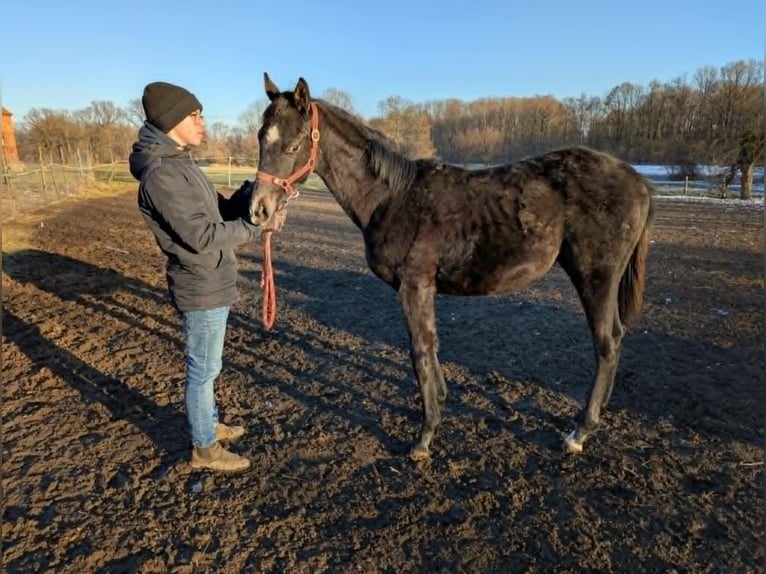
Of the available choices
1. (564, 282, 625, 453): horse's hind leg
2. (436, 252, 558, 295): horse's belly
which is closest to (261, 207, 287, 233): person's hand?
(436, 252, 558, 295): horse's belly

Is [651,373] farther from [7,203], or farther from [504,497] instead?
[7,203]

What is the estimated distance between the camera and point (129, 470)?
3059mm

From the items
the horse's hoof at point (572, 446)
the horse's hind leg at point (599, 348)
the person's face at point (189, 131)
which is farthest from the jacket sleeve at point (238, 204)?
the horse's hoof at point (572, 446)

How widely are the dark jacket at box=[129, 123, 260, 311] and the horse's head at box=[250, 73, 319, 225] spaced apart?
0.83 ft

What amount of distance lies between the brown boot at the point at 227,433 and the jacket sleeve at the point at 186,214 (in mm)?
1466

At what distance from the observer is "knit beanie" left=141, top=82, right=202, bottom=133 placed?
2529 mm

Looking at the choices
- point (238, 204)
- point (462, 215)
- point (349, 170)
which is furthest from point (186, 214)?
point (462, 215)

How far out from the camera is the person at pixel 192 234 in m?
2.51

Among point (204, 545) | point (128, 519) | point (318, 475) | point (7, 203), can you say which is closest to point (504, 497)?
point (318, 475)

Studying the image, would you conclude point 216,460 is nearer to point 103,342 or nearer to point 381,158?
point 381,158

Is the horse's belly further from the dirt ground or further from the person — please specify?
the person

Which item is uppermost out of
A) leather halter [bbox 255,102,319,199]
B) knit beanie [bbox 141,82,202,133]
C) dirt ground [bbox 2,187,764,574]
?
knit beanie [bbox 141,82,202,133]

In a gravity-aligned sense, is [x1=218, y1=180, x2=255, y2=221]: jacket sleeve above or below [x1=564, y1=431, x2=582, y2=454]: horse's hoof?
above

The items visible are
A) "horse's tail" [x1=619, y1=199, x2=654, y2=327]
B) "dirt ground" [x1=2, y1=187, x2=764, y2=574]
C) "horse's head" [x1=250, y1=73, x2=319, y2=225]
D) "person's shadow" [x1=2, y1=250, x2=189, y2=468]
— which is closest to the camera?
"dirt ground" [x1=2, y1=187, x2=764, y2=574]
